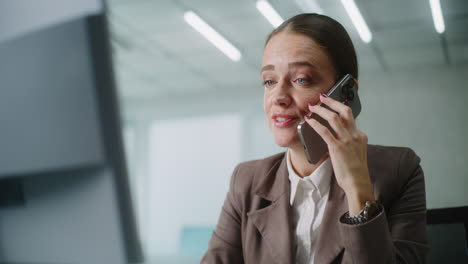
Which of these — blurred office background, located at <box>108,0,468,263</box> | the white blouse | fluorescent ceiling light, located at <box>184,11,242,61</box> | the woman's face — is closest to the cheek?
the woman's face

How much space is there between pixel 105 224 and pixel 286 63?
1.30 feet

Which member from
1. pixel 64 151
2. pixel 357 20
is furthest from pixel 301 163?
pixel 357 20

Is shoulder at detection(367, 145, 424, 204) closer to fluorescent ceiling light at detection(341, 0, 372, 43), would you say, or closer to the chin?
the chin

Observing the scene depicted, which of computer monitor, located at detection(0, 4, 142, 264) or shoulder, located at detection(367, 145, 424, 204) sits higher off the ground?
computer monitor, located at detection(0, 4, 142, 264)

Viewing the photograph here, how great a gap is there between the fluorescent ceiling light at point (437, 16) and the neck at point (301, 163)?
0.43m

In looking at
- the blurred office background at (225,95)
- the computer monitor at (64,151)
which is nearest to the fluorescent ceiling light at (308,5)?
the blurred office background at (225,95)

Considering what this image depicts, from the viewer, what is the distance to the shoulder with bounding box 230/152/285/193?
0.73 m

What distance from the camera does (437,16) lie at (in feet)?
2.91

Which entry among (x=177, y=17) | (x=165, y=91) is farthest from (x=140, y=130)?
(x=177, y=17)

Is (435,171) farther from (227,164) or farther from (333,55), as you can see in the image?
(227,164)

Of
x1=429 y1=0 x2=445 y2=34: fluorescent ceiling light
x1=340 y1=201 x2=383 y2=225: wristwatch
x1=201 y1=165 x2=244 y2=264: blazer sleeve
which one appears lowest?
x1=201 y1=165 x2=244 y2=264: blazer sleeve

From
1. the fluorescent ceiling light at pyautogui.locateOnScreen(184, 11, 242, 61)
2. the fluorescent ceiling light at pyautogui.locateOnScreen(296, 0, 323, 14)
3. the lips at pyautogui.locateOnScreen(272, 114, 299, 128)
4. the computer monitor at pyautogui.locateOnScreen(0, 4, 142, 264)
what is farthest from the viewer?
the fluorescent ceiling light at pyautogui.locateOnScreen(184, 11, 242, 61)

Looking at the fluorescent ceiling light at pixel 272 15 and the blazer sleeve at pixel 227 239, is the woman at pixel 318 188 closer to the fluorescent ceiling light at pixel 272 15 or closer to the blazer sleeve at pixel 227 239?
the blazer sleeve at pixel 227 239

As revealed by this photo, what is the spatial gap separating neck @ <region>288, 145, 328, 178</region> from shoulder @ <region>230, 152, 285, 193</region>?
6cm
